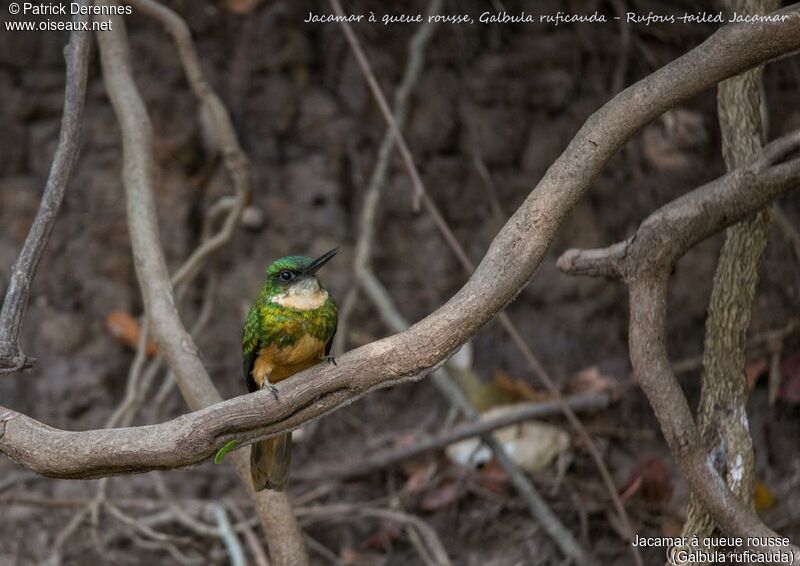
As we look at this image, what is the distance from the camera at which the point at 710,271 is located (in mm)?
3668

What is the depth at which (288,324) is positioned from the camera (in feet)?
7.67

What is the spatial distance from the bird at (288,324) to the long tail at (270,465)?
0.16 metres

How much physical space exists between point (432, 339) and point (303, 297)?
0.69 m

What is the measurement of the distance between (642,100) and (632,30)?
1.73 m

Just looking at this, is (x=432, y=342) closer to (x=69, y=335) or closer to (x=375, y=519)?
(x=375, y=519)

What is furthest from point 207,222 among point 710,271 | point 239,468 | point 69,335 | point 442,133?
point 710,271

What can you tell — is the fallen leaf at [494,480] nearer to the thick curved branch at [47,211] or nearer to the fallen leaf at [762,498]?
the fallen leaf at [762,498]

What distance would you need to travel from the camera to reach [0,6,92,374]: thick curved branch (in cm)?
178

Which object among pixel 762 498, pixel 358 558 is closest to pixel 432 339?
pixel 762 498

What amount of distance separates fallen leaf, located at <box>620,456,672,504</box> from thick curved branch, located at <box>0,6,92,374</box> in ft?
6.46
